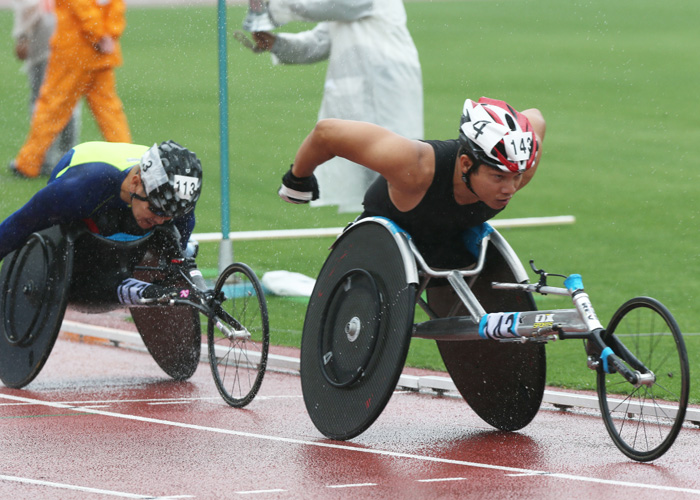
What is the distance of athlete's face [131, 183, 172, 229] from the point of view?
732 centimetres

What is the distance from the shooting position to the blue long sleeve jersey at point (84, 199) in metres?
7.36

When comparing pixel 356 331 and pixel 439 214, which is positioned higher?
pixel 439 214

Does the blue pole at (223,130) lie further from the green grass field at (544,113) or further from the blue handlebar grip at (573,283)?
the blue handlebar grip at (573,283)

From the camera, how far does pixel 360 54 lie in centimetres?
1009

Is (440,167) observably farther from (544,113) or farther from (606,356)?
(544,113)

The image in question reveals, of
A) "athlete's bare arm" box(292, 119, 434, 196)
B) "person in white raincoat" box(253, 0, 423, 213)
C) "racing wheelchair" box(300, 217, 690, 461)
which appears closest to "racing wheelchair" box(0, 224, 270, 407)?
"racing wheelchair" box(300, 217, 690, 461)

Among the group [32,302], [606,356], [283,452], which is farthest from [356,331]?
[32,302]

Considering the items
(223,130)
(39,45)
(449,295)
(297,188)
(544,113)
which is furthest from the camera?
(544,113)

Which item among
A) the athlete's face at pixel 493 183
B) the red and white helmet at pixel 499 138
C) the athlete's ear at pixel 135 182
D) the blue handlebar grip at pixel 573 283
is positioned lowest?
the athlete's ear at pixel 135 182

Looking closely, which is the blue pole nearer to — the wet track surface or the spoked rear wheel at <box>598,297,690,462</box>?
the wet track surface

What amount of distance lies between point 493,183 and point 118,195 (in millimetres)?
2536

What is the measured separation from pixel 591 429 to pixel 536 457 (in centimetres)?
79

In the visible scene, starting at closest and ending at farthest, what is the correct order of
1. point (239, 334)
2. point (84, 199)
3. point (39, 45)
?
point (239, 334) → point (84, 199) → point (39, 45)

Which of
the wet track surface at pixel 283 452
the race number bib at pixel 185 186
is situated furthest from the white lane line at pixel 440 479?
the race number bib at pixel 185 186
